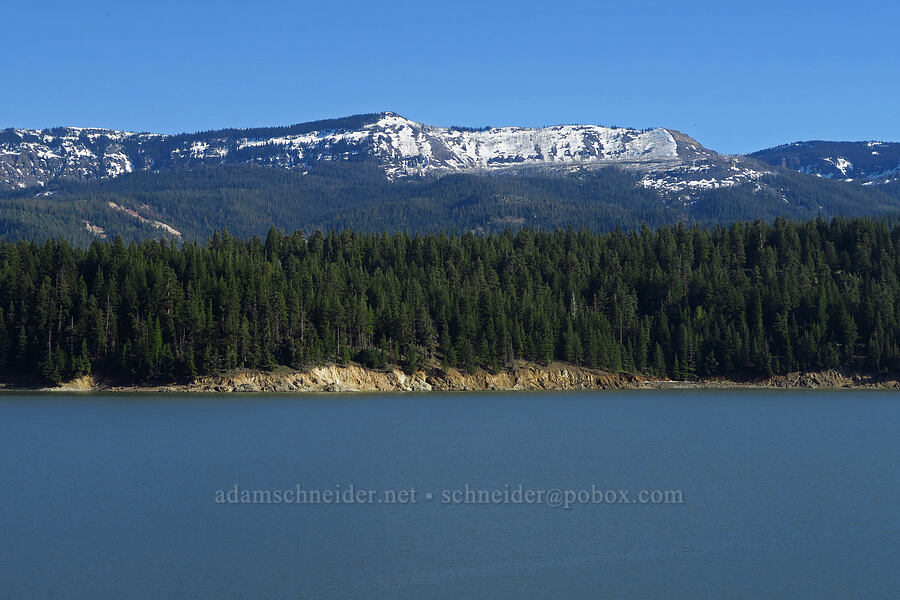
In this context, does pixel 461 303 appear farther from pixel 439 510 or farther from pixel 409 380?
pixel 439 510

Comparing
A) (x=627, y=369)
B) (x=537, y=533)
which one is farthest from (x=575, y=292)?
(x=537, y=533)

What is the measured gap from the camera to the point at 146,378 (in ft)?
386

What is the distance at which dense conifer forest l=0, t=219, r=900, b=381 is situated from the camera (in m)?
121

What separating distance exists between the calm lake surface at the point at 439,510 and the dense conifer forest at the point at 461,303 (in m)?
28.4

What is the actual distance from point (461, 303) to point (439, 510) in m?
93.8

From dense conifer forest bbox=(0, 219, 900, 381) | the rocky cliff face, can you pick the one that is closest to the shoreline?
the rocky cliff face

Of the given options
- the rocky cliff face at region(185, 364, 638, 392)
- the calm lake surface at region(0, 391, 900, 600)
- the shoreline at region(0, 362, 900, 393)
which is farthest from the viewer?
the rocky cliff face at region(185, 364, 638, 392)

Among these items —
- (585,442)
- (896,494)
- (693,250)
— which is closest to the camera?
(896,494)

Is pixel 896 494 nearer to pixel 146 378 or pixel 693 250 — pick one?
pixel 146 378

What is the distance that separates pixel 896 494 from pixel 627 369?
85.0 m

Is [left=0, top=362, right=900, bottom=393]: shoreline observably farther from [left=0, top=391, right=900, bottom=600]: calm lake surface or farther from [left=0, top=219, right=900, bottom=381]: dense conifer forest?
[left=0, top=391, right=900, bottom=600]: calm lake surface

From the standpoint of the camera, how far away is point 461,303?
14350 cm

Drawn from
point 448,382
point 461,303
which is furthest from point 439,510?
point 461,303

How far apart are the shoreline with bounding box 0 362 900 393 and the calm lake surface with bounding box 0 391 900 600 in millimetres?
24441
